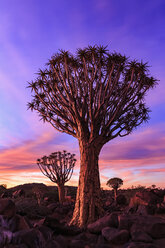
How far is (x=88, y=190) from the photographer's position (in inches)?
416

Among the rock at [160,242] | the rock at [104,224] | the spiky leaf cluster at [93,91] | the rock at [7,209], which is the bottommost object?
the rock at [160,242]

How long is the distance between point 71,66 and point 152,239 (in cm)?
867

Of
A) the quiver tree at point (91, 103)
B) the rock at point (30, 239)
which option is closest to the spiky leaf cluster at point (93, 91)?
the quiver tree at point (91, 103)

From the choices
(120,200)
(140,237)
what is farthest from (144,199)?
(140,237)

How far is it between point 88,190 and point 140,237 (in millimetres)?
4320

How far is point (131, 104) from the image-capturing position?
40.4ft

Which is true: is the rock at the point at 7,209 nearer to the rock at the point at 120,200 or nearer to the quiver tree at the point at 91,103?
the quiver tree at the point at 91,103

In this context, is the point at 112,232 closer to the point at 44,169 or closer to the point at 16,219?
the point at 16,219

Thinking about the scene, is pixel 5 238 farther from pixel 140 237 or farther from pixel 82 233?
pixel 140 237

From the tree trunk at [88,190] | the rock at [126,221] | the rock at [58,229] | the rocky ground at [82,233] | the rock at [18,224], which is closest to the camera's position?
the rocky ground at [82,233]

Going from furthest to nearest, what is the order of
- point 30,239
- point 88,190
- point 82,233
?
point 88,190 < point 82,233 < point 30,239

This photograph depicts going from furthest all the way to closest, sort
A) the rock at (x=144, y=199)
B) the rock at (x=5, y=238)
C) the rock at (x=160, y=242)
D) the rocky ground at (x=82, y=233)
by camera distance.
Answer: the rock at (x=144, y=199) < the rock at (x=160, y=242) < the rocky ground at (x=82, y=233) < the rock at (x=5, y=238)

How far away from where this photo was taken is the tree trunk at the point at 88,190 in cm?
1038

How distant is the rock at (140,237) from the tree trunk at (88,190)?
3.97 m
